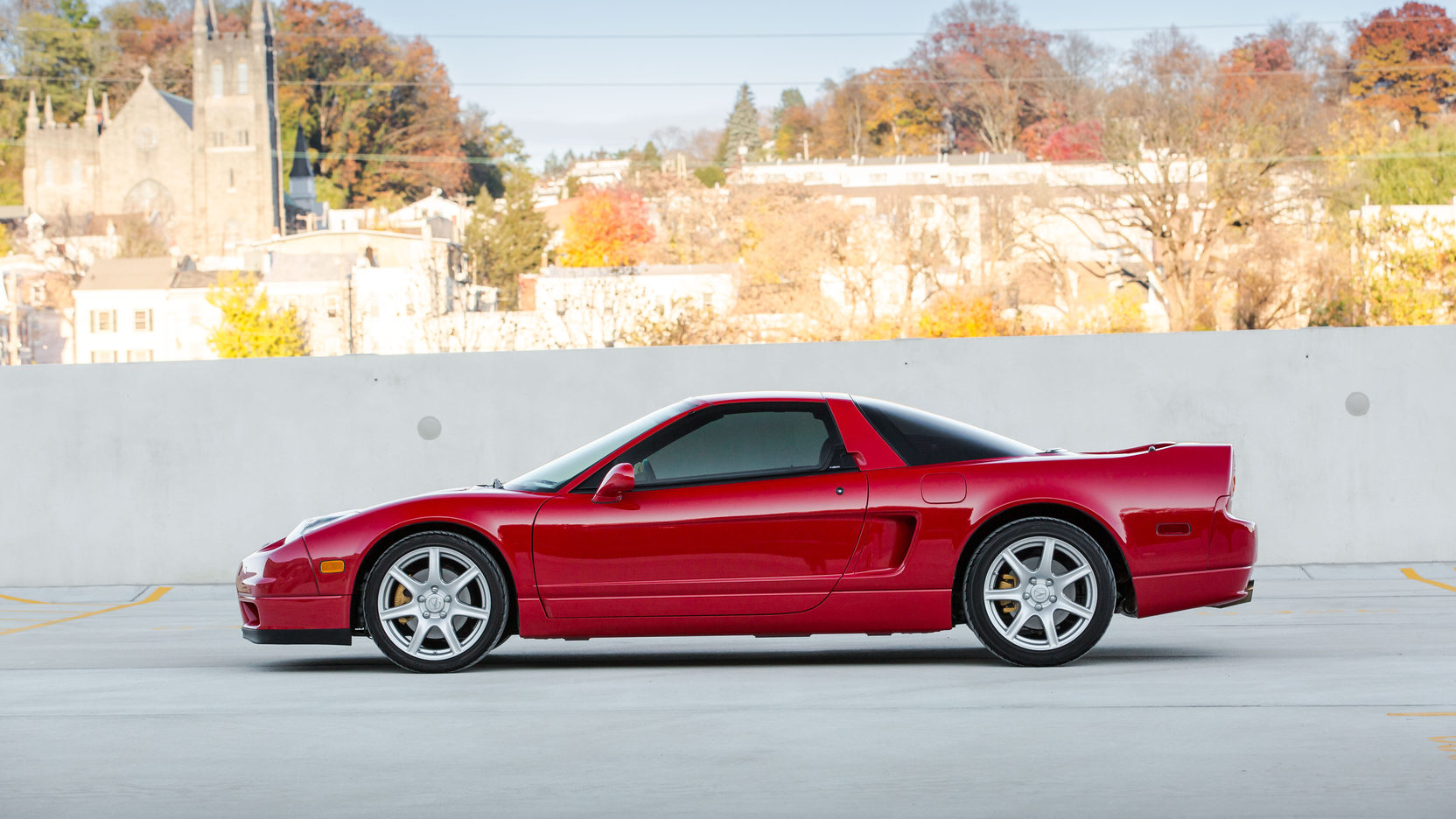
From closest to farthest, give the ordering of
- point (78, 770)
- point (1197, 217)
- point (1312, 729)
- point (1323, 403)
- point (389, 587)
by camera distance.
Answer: point (78, 770), point (1312, 729), point (389, 587), point (1323, 403), point (1197, 217)

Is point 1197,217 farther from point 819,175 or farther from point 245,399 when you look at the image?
point 245,399

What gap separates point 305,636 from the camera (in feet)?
21.1

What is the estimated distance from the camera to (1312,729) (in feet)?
16.2

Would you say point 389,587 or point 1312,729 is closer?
point 1312,729

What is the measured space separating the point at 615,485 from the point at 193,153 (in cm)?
13312

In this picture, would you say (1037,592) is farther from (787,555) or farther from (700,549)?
(700,549)

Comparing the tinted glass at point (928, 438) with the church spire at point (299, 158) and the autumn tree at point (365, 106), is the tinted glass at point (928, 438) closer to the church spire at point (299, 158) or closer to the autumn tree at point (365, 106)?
the autumn tree at point (365, 106)

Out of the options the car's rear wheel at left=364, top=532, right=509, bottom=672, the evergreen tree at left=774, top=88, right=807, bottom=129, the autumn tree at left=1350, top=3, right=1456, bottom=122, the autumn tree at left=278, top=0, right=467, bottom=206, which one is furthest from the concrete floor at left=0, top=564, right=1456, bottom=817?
the autumn tree at left=278, top=0, right=467, bottom=206

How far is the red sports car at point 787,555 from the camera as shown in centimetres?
629

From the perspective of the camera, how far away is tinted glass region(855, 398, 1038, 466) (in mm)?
6469

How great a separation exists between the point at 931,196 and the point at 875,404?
201 feet

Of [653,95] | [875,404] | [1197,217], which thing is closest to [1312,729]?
[875,404]

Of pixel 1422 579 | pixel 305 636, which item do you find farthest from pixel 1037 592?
pixel 1422 579

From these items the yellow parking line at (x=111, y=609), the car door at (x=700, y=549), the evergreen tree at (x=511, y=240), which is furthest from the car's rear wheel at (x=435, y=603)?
the evergreen tree at (x=511, y=240)
